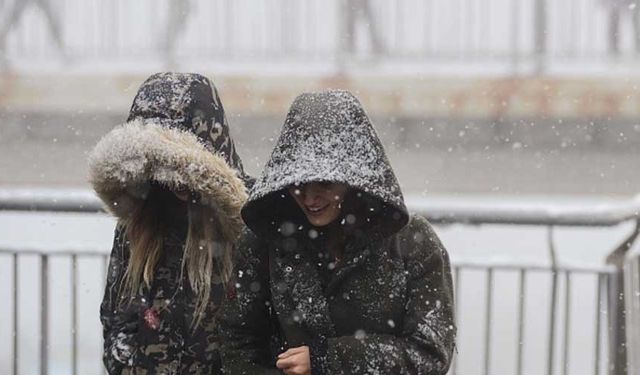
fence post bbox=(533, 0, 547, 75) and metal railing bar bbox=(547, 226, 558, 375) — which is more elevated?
fence post bbox=(533, 0, 547, 75)

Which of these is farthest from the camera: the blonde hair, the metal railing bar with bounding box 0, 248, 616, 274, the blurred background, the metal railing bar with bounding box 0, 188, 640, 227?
the blurred background

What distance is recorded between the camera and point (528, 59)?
10617mm

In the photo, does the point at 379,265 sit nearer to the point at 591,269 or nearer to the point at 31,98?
the point at 591,269

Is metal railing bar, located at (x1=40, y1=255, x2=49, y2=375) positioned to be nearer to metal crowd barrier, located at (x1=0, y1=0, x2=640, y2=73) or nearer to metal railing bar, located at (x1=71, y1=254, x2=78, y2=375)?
metal railing bar, located at (x1=71, y1=254, x2=78, y2=375)

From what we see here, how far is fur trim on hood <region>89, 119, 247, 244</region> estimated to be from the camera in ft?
8.13

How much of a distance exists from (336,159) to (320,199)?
105mm

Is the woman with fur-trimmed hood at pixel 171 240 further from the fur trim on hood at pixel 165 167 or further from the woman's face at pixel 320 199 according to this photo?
the woman's face at pixel 320 199

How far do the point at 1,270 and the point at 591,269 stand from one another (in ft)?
12.3

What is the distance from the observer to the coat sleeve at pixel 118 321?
2.62 metres

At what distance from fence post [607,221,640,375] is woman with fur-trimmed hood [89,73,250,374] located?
215 centimetres

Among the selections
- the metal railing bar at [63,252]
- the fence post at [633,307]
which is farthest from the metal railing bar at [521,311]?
the metal railing bar at [63,252]

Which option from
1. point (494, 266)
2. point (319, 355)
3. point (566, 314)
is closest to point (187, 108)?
point (319, 355)

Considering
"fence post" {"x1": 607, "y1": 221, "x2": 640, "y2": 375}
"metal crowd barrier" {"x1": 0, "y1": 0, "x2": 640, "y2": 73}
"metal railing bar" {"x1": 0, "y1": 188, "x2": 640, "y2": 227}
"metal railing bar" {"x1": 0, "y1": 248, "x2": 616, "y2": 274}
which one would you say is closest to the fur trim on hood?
"metal railing bar" {"x1": 0, "y1": 188, "x2": 640, "y2": 227}

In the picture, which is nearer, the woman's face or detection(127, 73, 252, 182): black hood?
the woman's face
